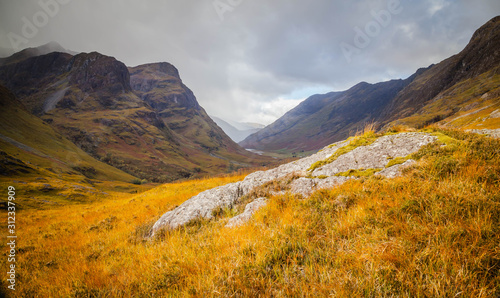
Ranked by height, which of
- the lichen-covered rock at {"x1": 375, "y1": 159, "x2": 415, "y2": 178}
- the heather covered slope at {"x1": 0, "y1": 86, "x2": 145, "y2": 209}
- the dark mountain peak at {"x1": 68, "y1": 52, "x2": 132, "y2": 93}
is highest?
the dark mountain peak at {"x1": 68, "y1": 52, "x2": 132, "y2": 93}

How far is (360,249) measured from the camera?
9.14 feet

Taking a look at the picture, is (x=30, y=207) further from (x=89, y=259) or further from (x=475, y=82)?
(x=475, y=82)

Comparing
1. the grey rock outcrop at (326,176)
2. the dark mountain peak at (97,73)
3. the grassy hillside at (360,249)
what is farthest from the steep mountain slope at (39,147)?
the dark mountain peak at (97,73)

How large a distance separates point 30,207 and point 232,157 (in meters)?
178

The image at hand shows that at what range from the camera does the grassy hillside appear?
2.15m

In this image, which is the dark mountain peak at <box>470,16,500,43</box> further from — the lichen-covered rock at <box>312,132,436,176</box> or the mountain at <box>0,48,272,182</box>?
the lichen-covered rock at <box>312,132,436,176</box>

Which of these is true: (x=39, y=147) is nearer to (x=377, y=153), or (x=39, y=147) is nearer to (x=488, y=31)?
(x=377, y=153)

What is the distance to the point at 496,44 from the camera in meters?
130

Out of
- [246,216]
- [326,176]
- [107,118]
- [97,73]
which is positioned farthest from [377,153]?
[97,73]

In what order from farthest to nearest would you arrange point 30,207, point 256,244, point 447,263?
point 30,207
point 256,244
point 447,263

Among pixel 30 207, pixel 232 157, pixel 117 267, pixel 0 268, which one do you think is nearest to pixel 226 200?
pixel 117 267

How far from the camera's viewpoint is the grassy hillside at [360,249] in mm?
2152

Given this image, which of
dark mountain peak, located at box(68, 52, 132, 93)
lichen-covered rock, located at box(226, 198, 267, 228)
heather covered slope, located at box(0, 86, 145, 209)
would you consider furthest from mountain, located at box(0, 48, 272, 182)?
lichen-covered rock, located at box(226, 198, 267, 228)

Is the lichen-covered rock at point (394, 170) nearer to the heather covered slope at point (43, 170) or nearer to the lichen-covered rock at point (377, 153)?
the lichen-covered rock at point (377, 153)
